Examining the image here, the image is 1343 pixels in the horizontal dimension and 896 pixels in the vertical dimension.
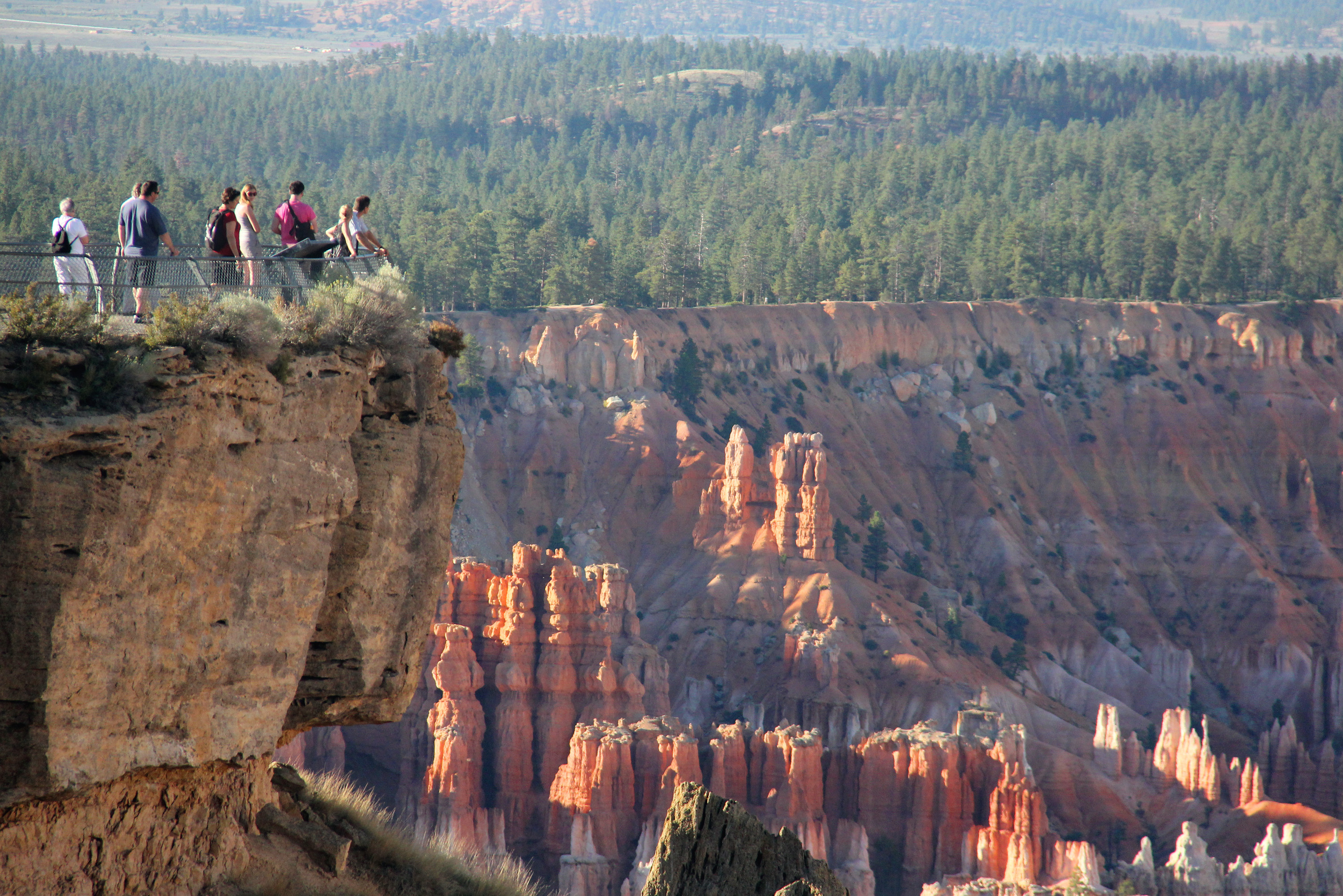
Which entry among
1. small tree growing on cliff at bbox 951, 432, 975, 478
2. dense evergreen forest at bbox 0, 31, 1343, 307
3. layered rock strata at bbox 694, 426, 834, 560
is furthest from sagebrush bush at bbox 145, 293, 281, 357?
small tree growing on cliff at bbox 951, 432, 975, 478

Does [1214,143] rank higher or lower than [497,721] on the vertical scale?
higher

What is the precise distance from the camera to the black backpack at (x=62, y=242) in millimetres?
18156

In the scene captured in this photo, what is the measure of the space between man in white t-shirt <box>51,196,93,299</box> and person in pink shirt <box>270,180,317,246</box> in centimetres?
256

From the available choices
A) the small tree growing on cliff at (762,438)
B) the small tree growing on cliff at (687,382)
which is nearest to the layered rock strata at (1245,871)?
the small tree growing on cliff at (762,438)

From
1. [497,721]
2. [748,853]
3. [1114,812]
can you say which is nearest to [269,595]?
[748,853]

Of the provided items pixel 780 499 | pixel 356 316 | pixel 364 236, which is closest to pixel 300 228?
pixel 364 236

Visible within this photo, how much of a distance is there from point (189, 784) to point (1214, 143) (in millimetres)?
190082

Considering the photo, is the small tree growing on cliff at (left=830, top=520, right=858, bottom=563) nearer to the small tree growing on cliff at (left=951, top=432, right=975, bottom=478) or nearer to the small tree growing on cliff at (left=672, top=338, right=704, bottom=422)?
the small tree growing on cliff at (left=672, top=338, right=704, bottom=422)

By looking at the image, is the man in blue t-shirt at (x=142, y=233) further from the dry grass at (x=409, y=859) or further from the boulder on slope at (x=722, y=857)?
the boulder on slope at (x=722, y=857)

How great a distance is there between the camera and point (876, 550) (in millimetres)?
101188

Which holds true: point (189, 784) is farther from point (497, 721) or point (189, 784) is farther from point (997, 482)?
point (997, 482)

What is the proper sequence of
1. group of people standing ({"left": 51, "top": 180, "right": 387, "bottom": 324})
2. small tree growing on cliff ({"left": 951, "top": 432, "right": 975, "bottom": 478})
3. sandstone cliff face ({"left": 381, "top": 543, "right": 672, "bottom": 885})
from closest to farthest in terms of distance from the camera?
1. group of people standing ({"left": 51, "top": 180, "right": 387, "bottom": 324})
2. sandstone cliff face ({"left": 381, "top": 543, "right": 672, "bottom": 885})
3. small tree growing on cliff ({"left": 951, "top": 432, "right": 975, "bottom": 478})

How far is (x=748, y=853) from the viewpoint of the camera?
18188 millimetres

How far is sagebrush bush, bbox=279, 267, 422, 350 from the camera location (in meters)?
17.8
